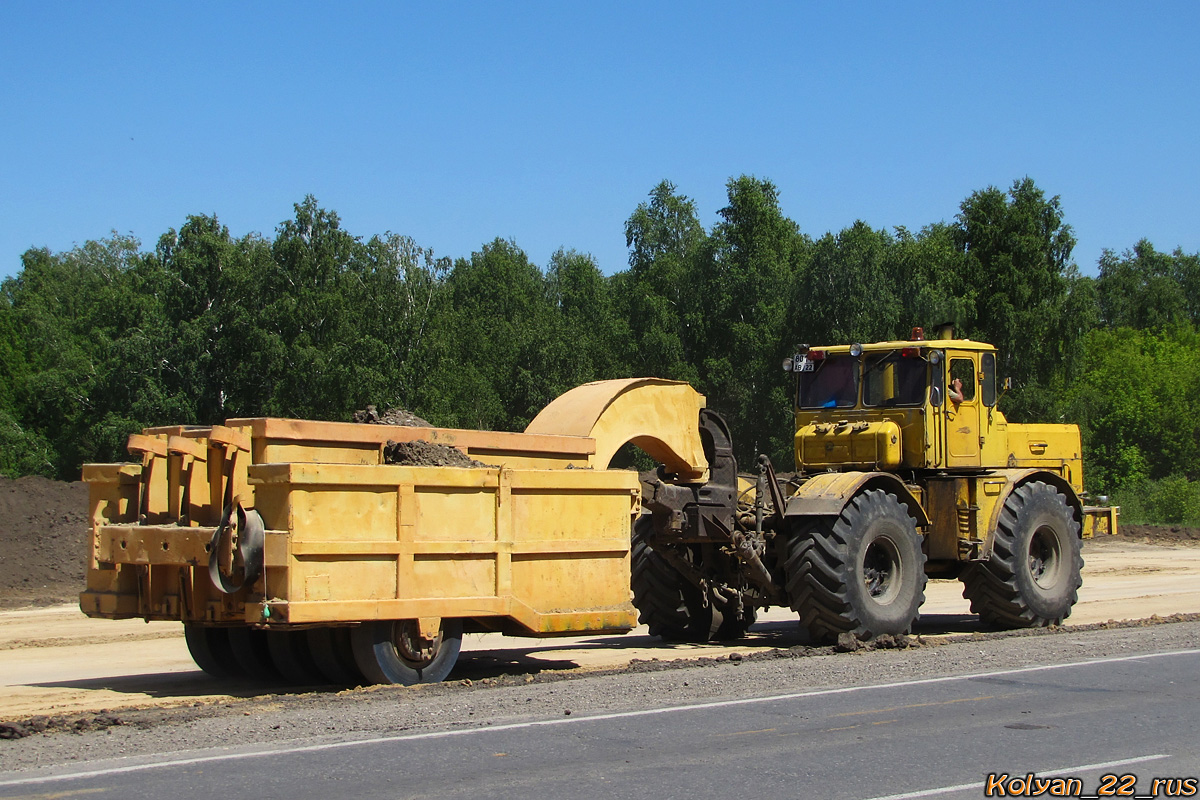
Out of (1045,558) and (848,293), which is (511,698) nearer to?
(1045,558)

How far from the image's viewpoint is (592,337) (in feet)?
184

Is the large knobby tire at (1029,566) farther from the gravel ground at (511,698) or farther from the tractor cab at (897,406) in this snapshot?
the gravel ground at (511,698)

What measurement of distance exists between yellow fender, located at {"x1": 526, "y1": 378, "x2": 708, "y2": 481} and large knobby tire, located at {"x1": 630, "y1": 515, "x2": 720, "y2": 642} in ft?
4.47

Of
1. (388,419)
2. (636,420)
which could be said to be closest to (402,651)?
(388,419)

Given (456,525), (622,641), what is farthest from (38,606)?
(456,525)

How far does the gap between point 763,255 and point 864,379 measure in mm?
37531

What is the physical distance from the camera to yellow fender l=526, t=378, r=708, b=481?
11.4m

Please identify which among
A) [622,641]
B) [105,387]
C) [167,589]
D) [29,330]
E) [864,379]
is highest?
[29,330]

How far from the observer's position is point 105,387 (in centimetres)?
4422

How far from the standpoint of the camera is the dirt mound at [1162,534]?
33094 millimetres

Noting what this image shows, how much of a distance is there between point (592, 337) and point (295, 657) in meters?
46.1

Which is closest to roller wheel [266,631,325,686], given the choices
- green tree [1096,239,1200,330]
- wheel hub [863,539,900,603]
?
wheel hub [863,539,900,603]

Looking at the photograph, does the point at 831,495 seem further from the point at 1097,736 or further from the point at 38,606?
the point at 38,606

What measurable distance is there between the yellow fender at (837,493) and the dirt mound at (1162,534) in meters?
22.4
